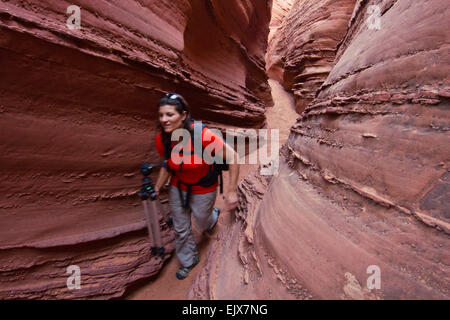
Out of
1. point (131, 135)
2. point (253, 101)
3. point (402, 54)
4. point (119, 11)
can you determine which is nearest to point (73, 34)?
point (119, 11)

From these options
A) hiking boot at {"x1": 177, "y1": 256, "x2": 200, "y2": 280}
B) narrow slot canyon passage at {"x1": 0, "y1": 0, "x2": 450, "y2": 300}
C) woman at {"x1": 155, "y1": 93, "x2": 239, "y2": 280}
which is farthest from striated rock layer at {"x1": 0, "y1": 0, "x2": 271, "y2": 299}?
woman at {"x1": 155, "y1": 93, "x2": 239, "y2": 280}

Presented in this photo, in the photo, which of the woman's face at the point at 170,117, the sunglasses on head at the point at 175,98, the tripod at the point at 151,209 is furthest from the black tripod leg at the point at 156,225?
the sunglasses on head at the point at 175,98

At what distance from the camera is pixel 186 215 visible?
7.04 ft

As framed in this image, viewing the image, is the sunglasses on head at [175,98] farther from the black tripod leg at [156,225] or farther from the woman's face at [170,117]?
the black tripod leg at [156,225]

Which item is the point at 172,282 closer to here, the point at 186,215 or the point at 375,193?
the point at 186,215

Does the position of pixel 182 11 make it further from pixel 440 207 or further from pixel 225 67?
pixel 440 207

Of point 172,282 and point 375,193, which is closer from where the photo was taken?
point 375,193

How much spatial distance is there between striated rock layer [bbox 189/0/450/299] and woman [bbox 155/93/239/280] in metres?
0.68

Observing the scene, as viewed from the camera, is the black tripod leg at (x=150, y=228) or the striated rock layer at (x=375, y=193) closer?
the striated rock layer at (x=375, y=193)

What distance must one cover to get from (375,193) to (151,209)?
1.92 m

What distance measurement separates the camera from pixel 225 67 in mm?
3596

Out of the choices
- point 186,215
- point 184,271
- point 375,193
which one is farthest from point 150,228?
point 375,193

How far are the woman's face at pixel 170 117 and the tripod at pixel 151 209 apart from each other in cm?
49

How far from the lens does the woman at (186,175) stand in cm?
165
